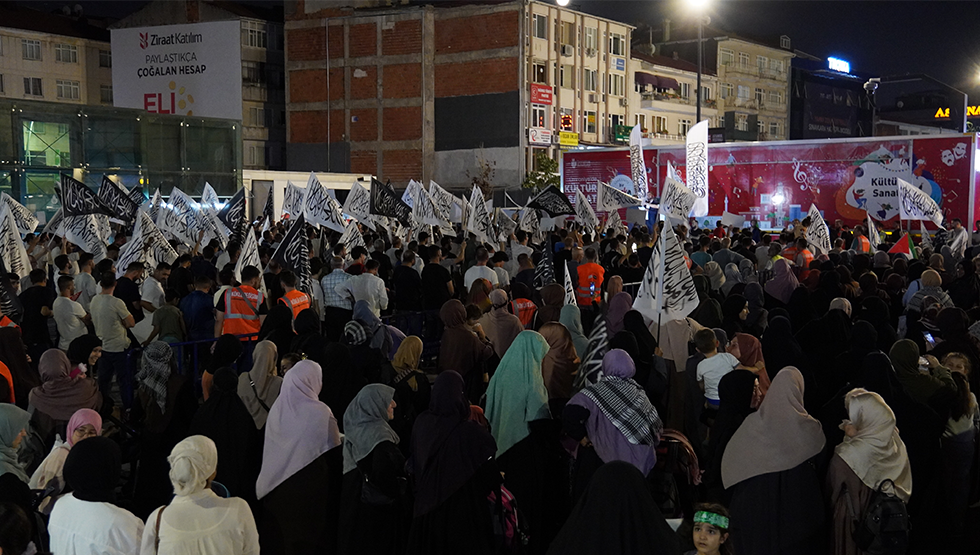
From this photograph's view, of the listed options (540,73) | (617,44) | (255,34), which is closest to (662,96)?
(617,44)

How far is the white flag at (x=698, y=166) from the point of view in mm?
20312

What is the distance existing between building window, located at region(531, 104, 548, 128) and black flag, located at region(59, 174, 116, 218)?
39839 millimetres

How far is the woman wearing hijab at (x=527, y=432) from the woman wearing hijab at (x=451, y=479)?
120 centimetres

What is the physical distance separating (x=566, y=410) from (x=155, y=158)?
3931 cm

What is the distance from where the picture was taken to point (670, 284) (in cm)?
885

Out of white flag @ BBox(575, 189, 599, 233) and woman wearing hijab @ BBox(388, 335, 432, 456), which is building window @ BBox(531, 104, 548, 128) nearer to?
white flag @ BBox(575, 189, 599, 233)

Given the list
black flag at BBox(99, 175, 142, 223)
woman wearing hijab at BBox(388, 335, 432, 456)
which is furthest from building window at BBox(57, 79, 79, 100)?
woman wearing hijab at BBox(388, 335, 432, 456)

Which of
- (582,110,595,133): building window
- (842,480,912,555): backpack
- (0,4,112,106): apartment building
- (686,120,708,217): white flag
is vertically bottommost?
(842,480,912,555): backpack

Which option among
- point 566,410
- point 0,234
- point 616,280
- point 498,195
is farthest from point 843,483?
point 498,195

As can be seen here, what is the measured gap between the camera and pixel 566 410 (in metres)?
6.14

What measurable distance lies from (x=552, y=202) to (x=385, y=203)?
3643 mm

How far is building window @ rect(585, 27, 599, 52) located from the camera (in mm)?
58744

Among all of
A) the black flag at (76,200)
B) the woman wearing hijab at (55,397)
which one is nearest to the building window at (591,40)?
the black flag at (76,200)

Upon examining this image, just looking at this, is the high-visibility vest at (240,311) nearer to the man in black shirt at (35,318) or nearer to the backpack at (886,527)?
the man in black shirt at (35,318)
